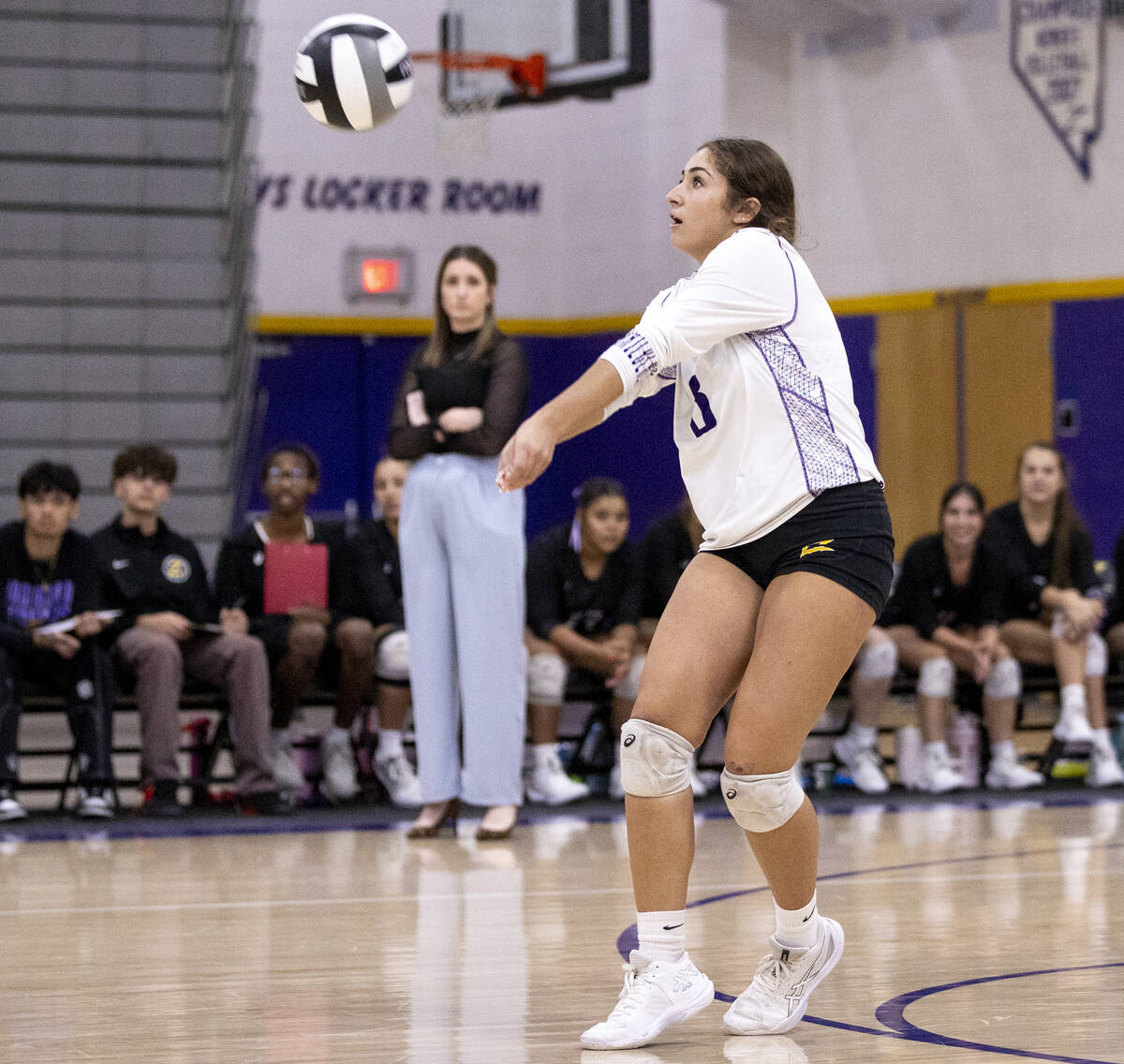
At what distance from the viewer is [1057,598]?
778 centimetres

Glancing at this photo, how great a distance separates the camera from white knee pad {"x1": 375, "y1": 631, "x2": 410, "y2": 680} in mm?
7141

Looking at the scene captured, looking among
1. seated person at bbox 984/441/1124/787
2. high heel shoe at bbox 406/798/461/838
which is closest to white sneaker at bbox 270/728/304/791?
high heel shoe at bbox 406/798/461/838

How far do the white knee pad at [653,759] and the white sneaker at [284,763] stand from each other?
165 inches

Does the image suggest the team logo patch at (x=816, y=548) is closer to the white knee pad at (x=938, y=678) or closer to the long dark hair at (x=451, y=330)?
the long dark hair at (x=451, y=330)

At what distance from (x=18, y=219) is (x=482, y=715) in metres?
5.08

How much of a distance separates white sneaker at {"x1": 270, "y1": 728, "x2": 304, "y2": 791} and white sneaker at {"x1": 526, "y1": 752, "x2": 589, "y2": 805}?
38.2 inches

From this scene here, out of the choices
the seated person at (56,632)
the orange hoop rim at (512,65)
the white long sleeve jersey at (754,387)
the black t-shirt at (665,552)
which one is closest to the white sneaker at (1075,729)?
the black t-shirt at (665,552)

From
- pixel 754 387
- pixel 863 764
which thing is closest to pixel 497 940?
pixel 754 387

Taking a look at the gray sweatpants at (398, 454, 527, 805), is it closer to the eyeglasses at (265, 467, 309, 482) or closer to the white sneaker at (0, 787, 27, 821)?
the eyeglasses at (265, 467, 309, 482)

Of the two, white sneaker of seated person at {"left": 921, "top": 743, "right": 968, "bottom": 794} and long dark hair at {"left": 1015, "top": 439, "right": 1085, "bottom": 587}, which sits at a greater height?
long dark hair at {"left": 1015, "top": 439, "right": 1085, "bottom": 587}

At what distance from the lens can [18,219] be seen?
9.71 meters

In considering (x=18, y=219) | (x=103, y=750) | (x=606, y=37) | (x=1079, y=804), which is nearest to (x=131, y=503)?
(x=103, y=750)

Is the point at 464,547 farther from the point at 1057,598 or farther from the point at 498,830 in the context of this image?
the point at 1057,598

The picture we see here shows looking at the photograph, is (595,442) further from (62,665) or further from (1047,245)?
(62,665)
